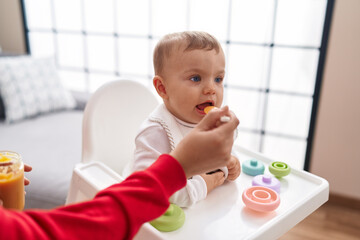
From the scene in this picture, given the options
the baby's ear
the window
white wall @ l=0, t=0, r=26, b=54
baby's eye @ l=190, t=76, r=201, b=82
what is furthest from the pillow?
baby's eye @ l=190, t=76, r=201, b=82

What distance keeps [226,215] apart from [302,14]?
1.59 meters

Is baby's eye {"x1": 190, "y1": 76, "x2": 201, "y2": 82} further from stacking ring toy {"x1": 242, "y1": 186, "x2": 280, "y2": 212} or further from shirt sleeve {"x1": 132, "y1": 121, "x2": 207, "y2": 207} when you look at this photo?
stacking ring toy {"x1": 242, "y1": 186, "x2": 280, "y2": 212}

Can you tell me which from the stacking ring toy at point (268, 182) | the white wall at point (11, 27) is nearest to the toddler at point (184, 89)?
the stacking ring toy at point (268, 182)

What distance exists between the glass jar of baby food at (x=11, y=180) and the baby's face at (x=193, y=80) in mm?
440

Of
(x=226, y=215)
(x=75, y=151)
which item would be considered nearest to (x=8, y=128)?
(x=75, y=151)

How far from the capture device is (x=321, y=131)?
2037 mm

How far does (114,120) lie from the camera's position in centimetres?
116

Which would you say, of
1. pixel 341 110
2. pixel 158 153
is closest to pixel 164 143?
pixel 158 153

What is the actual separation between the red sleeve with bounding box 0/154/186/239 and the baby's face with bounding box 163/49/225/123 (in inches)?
15.4

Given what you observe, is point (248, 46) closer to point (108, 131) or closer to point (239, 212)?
point (108, 131)

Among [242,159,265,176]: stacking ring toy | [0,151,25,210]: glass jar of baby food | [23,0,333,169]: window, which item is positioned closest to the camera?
[0,151,25,210]: glass jar of baby food

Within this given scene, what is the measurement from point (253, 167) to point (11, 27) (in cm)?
275

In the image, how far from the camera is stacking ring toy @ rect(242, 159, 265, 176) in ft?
3.44

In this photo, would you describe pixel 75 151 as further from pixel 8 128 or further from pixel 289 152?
pixel 289 152
